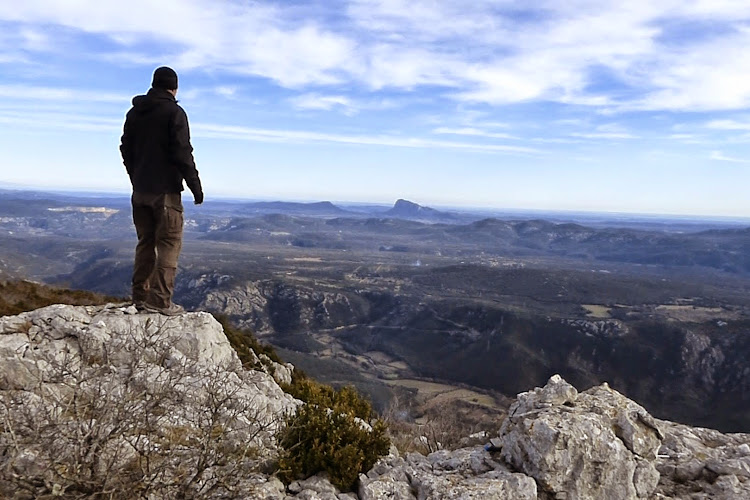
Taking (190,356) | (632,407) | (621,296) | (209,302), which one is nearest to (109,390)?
(190,356)

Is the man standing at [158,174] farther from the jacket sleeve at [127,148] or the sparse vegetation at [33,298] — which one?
the sparse vegetation at [33,298]

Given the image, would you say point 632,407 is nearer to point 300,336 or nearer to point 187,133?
point 187,133

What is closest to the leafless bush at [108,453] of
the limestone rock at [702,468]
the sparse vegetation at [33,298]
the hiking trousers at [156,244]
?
the hiking trousers at [156,244]

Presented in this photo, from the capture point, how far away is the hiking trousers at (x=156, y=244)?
761 centimetres

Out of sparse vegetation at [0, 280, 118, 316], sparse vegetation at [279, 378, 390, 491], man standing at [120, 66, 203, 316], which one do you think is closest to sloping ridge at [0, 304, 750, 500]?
sparse vegetation at [279, 378, 390, 491]

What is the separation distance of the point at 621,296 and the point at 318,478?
128625 mm

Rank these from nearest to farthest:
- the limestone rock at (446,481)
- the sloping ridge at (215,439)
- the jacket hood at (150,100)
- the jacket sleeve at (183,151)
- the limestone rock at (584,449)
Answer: the sloping ridge at (215,439)
the limestone rock at (446,481)
the limestone rock at (584,449)
the jacket sleeve at (183,151)
the jacket hood at (150,100)

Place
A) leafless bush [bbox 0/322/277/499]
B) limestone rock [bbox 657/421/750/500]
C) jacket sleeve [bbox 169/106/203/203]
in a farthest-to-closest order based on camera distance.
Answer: jacket sleeve [bbox 169/106/203/203], limestone rock [bbox 657/421/750/500], leafless bush [bbox 0/322/277/499]

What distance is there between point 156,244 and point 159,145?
5.23 feet

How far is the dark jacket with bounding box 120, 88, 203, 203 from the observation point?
722 cm

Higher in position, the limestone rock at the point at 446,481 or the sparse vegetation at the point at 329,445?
the sparse vegetation at the point at 329,445

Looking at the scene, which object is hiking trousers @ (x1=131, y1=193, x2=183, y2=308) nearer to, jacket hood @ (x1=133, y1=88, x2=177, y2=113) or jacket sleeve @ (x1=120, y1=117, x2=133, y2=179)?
jacket sleeve @ (x1=120, y1=117, x2=133, y2=179)

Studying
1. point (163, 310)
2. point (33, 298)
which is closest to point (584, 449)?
point (163, 310)

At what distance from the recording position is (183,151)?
7242 mm
